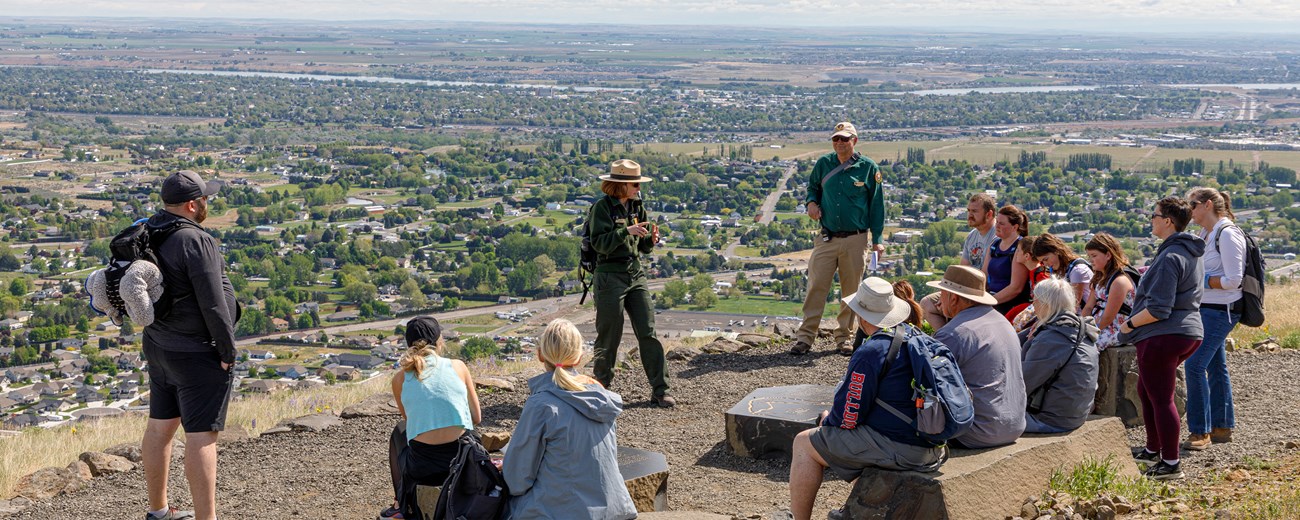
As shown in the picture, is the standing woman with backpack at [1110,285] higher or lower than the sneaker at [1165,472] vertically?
higher

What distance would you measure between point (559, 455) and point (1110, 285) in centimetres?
422

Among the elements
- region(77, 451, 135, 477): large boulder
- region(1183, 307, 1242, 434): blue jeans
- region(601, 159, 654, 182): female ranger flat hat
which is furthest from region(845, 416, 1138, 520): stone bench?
region(77, 451, 135, 477): large boulder

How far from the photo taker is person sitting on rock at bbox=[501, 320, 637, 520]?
17.6 ft

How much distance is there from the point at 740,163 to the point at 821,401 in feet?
234

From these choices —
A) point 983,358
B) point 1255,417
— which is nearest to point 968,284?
point 983,358

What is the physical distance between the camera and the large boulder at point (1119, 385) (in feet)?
27.1

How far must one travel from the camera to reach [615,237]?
863 centimetres

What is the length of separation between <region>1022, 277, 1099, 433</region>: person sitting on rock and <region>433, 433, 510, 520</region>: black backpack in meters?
3.00

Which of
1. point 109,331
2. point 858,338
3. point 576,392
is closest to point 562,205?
point 109,331

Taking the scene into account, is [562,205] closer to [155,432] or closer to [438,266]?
[438,266]

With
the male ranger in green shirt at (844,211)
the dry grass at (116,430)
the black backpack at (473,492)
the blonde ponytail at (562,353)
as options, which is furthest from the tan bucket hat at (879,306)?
the dry grass at (116,430)

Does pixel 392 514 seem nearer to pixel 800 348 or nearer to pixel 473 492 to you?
pixel 473 492

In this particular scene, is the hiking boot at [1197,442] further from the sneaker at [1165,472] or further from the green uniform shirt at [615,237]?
the green uniform shirt at [615,237]

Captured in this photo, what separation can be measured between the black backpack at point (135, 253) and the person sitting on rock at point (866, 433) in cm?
316
